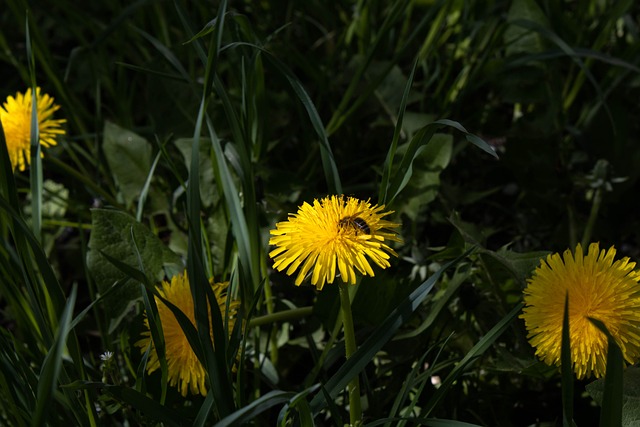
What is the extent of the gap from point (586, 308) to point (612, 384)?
14 centimetres

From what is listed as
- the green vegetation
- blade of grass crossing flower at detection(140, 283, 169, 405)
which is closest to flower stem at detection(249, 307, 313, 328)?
the green vegetation

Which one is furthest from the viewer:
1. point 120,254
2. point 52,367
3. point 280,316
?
point 120,254

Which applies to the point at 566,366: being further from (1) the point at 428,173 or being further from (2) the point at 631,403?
(1) the point at 428,173

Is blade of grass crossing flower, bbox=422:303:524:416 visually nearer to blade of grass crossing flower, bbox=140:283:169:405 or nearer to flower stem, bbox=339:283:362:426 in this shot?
flower stem, bbox=339:283:362:426

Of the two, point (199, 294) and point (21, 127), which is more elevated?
point (21, 127)

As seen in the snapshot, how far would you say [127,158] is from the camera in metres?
1.52

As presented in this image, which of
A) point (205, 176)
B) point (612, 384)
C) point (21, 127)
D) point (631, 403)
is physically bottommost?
point (631, 403)

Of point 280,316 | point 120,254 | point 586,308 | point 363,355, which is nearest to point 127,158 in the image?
point 120,254

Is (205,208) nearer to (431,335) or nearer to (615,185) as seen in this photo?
(431,335)

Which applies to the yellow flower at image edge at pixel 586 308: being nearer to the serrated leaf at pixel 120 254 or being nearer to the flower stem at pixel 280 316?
the flower stem at pixel 280 316

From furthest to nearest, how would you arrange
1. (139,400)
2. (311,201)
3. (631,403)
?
(311,201) → (631,403) → (139,400)

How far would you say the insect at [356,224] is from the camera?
35.0 inches

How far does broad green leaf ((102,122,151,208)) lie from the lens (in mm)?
1510

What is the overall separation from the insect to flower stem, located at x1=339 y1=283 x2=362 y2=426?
0.06m
